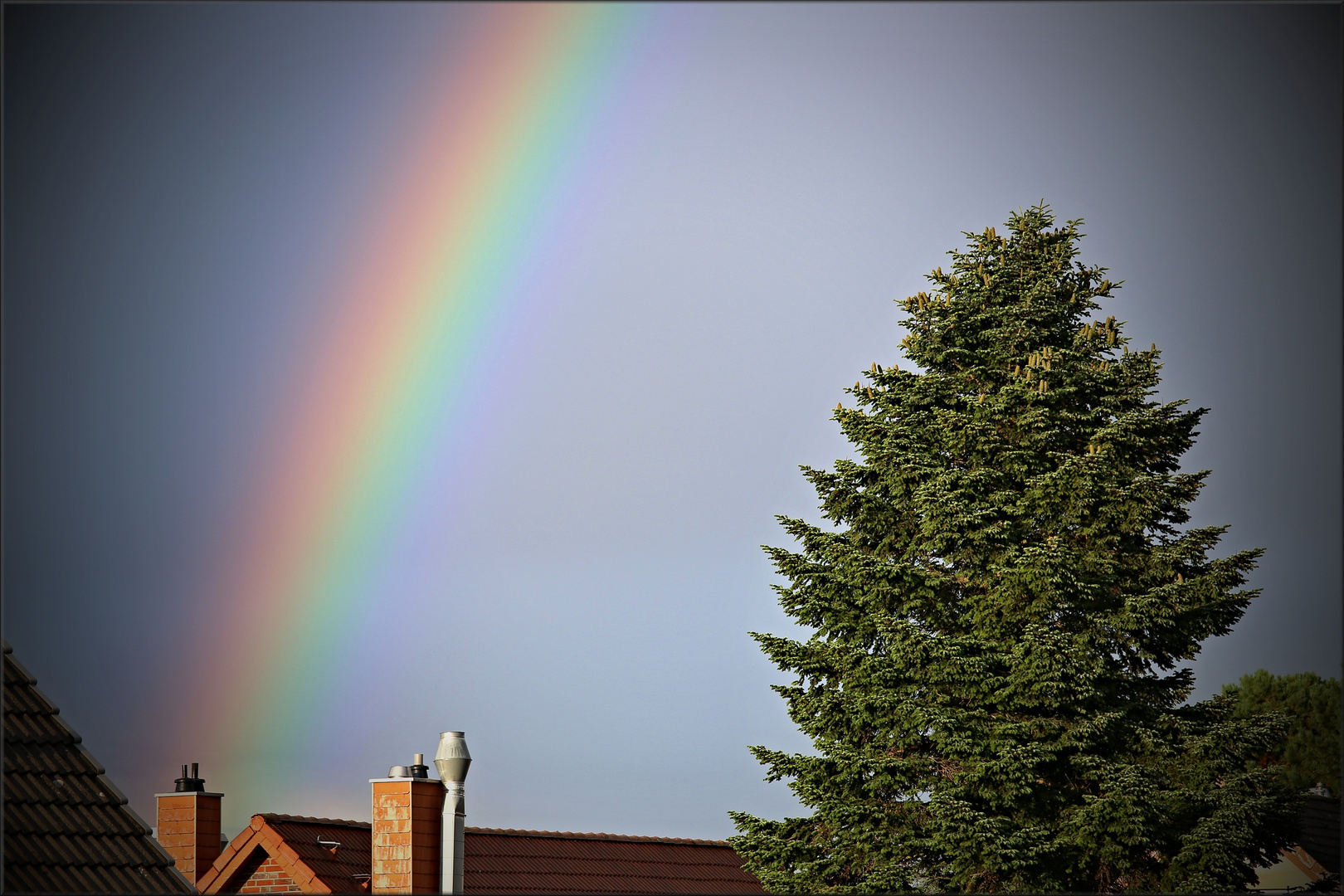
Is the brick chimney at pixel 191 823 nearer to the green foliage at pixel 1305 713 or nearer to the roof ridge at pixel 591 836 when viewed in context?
the roof ridge at pixel 591 836

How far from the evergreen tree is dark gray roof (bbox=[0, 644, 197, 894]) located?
10.1 metres

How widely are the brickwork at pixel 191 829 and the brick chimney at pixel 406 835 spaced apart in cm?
336

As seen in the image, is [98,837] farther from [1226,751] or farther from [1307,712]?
[1307,712]

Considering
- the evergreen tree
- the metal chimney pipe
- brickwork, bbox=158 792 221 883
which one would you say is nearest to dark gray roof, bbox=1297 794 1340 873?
the evergreen tree

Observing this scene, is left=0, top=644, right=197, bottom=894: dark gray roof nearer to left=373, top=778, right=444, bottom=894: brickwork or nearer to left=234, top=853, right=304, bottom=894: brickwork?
left=373, top=778, right=444, bottom=894: brickwork

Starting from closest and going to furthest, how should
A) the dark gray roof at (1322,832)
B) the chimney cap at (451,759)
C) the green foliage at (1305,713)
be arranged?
1. the chimney cap at (451,759)
2. the dark gray roof at (1322,832)
3. the green foliage at (1305,713)

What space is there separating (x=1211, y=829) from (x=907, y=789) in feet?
13.6

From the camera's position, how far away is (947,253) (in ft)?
67.2

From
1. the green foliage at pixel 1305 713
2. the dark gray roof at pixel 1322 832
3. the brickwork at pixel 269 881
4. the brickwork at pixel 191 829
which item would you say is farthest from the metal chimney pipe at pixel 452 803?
the green foliage at pixel 1305 713

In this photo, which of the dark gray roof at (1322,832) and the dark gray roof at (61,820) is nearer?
the dark gray roof at (61,820)

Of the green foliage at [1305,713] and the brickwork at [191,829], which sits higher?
the green foliage at [1305,713]

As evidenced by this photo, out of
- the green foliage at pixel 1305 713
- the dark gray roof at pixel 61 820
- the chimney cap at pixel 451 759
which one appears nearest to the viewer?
the dark gray roof at pixel 61 820

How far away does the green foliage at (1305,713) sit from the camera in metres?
39.5

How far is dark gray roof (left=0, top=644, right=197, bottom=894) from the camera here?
9008 millimetres
